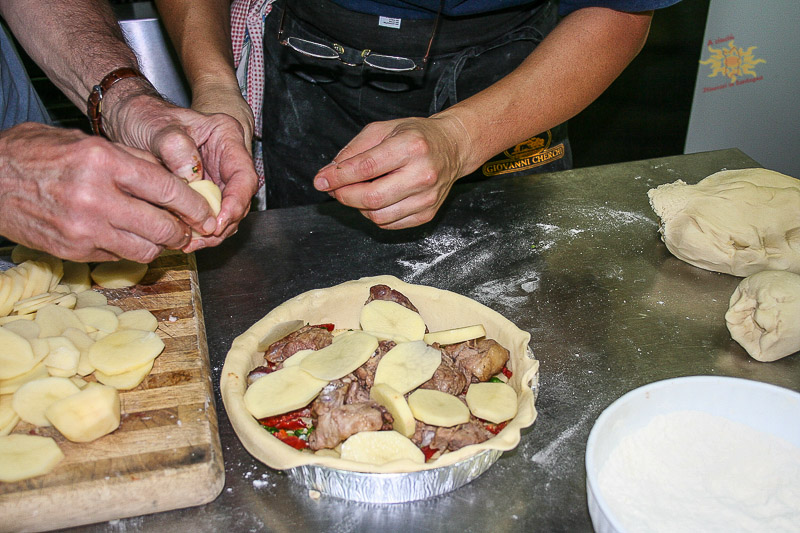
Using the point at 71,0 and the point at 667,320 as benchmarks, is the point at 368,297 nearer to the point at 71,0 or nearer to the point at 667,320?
the point at 667,320

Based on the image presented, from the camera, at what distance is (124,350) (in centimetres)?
158

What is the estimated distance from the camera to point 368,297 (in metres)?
1.84

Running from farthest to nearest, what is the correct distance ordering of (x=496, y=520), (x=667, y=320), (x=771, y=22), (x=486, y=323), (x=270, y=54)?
1. (x=771, y=22)
2. (x=270, y=54)
3. (x=667, y=320)
4. (x=486, y=323)
5. (x=496, y=520)

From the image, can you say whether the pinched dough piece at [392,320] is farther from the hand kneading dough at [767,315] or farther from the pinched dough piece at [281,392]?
the hand kneading dough at [767,315]

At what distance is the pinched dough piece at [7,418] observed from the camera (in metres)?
1.41

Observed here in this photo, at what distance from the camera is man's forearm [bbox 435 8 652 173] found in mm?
2041

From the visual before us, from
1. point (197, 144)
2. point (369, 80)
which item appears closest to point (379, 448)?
point (197, 144)

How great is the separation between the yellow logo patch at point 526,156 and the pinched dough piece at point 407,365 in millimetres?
1256

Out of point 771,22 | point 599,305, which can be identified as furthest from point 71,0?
point 771,22

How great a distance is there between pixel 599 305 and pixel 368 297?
2.34 ft

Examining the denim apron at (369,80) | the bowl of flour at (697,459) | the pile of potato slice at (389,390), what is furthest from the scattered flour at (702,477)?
the denim apron at (369,80)

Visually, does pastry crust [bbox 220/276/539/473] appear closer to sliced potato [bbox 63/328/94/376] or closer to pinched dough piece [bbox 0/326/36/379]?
sliced potato [bbox 63/328/94/376]

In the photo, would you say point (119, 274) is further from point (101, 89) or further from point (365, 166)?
point (365, 166)

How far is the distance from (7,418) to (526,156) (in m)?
1.99
